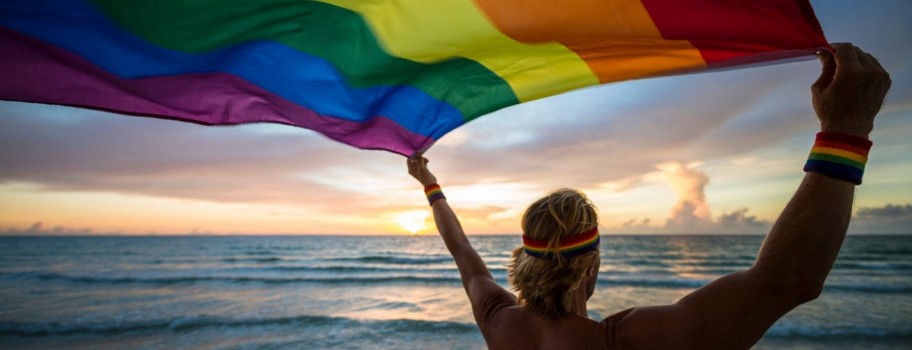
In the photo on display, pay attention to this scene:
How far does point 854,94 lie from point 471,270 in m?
1.33

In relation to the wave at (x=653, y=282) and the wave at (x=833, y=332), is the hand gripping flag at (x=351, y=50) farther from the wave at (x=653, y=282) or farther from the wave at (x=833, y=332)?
the wave at (x=653, y=282)

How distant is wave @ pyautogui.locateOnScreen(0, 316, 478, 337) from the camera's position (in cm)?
898

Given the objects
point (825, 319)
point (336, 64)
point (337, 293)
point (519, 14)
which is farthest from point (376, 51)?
point (337, 293)

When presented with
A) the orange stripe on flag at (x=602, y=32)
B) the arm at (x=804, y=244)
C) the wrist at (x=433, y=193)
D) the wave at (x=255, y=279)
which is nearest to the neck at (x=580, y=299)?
the arm at (x=804, y=244)

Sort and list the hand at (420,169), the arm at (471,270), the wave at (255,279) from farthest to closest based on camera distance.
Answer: the wave at (255,279), the hand at (420,169), the arm at (471,270)

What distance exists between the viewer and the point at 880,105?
3.00ft

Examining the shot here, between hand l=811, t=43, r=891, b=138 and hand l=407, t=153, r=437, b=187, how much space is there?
5.91 feet

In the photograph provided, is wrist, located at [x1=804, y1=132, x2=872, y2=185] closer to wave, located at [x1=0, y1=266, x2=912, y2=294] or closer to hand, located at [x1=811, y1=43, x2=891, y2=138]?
hand, located at [x1=811, y1=43, x2=891, y2=138]

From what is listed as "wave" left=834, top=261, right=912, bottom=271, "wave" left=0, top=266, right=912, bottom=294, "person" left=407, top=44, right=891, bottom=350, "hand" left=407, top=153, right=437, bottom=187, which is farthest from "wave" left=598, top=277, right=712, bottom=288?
"person" left=407, top=44, right=891, bottom=350

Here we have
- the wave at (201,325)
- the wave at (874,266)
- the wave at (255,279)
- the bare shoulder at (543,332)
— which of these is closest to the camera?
the bare shoulder at (543,332)

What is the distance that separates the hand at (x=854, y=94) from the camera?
2.91ft

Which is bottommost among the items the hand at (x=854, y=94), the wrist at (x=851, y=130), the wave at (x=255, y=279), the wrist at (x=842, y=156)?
the wave at (x=255, y=279)

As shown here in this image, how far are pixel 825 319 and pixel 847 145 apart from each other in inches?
456

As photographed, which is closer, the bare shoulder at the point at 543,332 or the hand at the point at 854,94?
the hand at the point at 854,94
